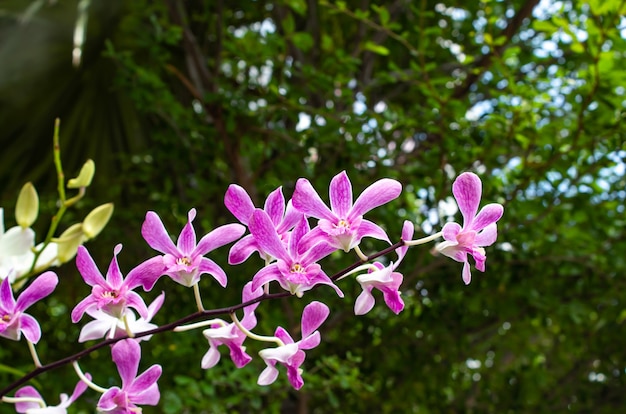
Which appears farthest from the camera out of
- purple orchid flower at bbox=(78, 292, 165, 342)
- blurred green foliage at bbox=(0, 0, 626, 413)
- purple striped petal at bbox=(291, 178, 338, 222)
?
blurred green foliage at bbox=(0, 0, 626, 413)

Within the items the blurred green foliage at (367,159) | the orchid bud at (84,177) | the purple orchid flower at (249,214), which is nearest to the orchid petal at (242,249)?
the purple orchid flower at (249,214)

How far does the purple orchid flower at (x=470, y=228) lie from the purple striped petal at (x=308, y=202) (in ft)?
0.24

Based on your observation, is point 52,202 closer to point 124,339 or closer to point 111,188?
point 111,188

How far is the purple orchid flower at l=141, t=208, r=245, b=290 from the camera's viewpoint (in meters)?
0.44

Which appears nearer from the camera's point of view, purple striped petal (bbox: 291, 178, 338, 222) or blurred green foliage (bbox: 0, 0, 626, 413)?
purple striped petal (bbox: 291, 178, 338, 222)

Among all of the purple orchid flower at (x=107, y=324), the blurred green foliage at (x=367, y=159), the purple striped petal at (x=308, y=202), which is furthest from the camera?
the blurred green foliage at (x=367, y=159)

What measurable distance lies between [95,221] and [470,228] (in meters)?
0.23

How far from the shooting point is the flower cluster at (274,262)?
0.42 m

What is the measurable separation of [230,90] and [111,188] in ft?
1.40

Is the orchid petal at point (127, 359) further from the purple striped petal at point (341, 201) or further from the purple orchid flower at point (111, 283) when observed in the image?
the purple striped petal at point (341, 201)

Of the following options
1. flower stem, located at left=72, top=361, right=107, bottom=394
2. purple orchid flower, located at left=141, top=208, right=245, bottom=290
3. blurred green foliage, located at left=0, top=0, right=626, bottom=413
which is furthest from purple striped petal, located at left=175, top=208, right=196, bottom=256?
blurred green foliage, located at left=0, top=0, right=626, bottom=413

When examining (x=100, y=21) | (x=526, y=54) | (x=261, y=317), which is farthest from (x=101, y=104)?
(x=526, y=54)

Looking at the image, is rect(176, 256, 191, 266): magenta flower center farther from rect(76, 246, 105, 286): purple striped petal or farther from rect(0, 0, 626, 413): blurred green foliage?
rect(0, 0, 626, 413): blurred green foliage

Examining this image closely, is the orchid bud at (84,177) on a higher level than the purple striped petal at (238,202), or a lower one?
higher
